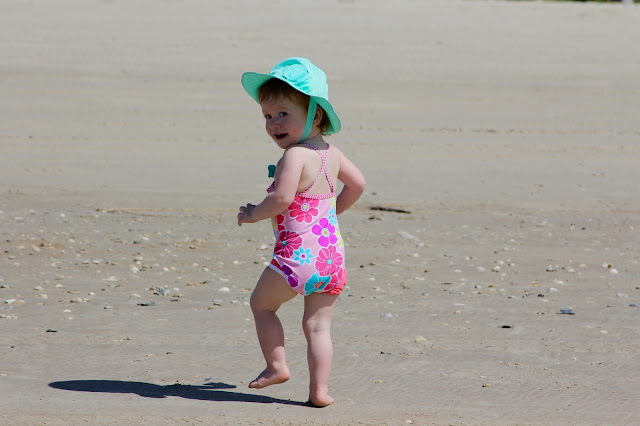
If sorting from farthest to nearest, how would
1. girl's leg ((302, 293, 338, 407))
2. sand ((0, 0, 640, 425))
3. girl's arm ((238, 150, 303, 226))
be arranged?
sand ((0, 0, 640, 425)) → girl's leg ((302, 293, 338, 407)) → girl's arm ((238, 150, 303, 226))

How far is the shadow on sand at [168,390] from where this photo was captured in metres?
4.36

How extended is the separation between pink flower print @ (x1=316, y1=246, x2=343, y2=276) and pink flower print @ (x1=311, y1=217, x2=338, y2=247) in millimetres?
29

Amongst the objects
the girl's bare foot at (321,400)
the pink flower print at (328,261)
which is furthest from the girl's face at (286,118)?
the girl's bare foot at (321,400)

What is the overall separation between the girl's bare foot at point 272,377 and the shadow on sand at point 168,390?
83 mm

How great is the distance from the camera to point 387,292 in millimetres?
6379

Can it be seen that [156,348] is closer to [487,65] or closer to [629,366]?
[629,366]

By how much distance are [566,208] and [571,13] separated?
43.4ft

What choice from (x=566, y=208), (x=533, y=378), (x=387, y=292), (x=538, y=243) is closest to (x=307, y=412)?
(x=533, y=378)

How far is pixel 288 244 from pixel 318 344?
0.44 metres

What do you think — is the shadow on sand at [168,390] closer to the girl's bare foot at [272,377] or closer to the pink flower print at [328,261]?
the girl's bare foot at [272,377]

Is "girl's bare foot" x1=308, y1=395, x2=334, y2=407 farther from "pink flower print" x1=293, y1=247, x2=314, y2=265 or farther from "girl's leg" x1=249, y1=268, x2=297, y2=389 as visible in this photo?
"pink flower print" x1=293, y1=247, x2=314, y2=265

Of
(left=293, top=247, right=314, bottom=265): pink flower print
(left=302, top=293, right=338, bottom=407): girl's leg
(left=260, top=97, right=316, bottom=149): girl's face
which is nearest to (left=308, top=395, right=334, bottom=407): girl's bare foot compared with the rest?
(left=302, top=293, right=338, bottom=407): girl's leg

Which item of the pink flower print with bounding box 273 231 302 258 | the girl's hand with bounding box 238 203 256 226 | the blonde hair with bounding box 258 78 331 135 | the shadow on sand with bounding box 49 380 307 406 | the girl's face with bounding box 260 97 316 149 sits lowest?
the shadow on sand with bounding box 49 380 307 406

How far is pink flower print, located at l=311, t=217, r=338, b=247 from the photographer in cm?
424
